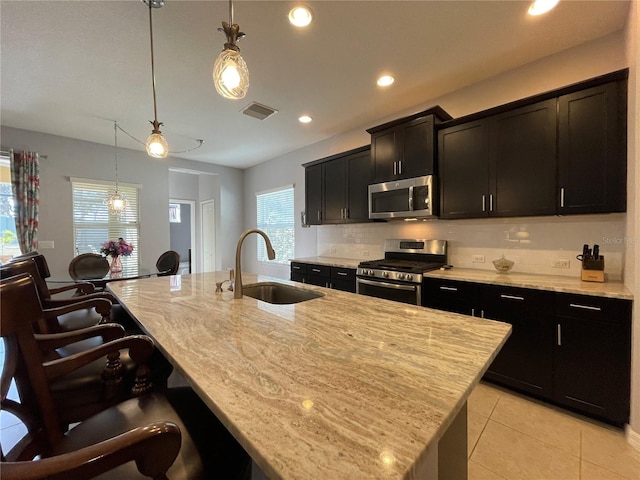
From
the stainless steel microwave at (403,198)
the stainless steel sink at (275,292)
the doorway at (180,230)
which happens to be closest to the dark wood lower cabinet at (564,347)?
the stainless steel microwave at (403,198)

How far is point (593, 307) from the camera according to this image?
1809 millimetres

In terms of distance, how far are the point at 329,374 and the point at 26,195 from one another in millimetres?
5250

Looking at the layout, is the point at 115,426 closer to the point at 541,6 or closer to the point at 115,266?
the point at 541,6

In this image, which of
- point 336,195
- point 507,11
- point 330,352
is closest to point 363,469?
point 330,352

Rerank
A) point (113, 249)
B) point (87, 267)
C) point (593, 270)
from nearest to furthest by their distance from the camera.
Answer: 1. point (593, 270)
2. point (87, 267)
3. point (113, 249)

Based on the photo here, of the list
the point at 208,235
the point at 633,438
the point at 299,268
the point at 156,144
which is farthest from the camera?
the point at 208,235

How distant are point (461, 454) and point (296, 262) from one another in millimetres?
3207

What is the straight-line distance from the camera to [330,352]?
2.93 ft

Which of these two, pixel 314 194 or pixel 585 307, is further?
pixel 314 194

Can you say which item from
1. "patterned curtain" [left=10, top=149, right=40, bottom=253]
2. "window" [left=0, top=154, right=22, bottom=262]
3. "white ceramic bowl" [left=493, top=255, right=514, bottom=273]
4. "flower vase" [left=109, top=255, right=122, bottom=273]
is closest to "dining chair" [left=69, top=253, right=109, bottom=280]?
"flower vase" [left=109, top=255, right=122, bottom=273]

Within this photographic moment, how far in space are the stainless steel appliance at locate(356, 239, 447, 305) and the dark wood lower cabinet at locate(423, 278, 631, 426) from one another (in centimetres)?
46

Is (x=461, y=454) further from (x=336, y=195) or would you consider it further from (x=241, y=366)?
(x=336, y=195)

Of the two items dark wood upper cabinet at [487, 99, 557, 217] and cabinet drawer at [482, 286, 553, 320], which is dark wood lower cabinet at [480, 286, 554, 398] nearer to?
cabinet drawer at [482, 286, 553, 320]

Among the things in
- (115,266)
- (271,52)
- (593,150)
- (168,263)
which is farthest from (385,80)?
(115,266)
